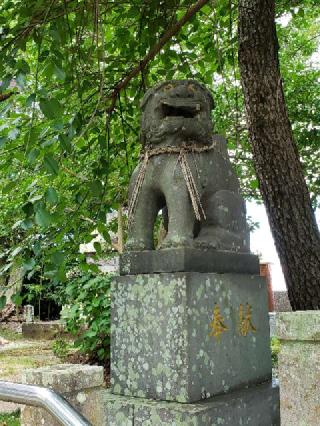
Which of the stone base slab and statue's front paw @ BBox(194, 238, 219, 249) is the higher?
statue's front paw @ BBox(194, 238, 219, 249)

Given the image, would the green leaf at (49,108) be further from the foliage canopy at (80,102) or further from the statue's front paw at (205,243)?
the statue's front paw at (205,243)

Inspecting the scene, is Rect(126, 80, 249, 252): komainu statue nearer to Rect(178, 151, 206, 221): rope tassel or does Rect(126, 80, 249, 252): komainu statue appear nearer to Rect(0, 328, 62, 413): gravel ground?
Rect(178, 151, 206, 221): rope tassel

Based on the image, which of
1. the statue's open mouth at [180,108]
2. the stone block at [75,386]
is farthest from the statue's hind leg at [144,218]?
the stone block at [75,386]

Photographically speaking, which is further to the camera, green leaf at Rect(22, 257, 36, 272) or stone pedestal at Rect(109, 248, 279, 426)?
green leaf at Rect(22, 257, 36, 272)

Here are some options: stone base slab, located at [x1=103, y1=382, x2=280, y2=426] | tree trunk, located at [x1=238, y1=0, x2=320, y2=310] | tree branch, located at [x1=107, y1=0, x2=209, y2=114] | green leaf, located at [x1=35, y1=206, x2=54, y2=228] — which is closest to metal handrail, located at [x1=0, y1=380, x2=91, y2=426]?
stone base slab, located at [x1=103, y1=382, x2=280, y2=426]

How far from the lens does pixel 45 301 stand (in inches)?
603

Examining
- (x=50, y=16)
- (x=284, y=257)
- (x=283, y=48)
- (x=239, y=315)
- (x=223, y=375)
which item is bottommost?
(x=223, y=375)

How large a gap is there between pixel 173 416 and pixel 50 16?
2.58 metres

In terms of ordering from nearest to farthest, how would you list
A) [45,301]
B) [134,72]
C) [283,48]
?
[134,72] → [283,48] → [45,301]

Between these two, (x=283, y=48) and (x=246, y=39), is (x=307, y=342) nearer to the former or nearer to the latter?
(x=246, y=39)

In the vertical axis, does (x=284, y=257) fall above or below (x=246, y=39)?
below

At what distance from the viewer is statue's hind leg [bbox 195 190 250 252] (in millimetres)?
2484

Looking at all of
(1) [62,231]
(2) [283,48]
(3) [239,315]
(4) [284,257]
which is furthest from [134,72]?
(2) [283,48]

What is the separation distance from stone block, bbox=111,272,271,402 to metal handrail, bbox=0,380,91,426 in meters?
0.85
